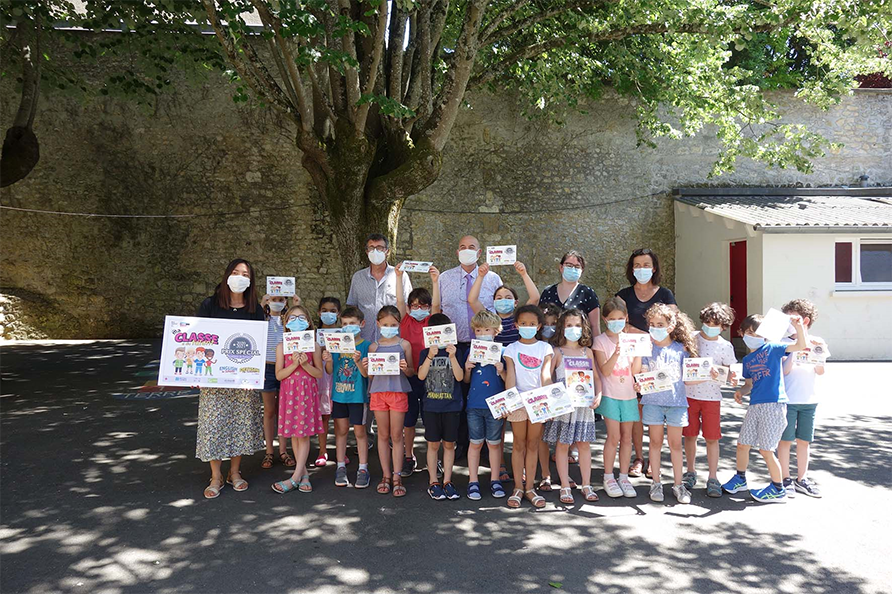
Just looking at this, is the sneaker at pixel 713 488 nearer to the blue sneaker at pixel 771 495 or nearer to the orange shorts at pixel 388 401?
the blue sneaker at pixel 771 495

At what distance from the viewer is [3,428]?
6.80 metres

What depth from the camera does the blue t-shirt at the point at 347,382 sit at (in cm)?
504

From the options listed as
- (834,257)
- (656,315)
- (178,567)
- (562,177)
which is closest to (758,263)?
(834,257)

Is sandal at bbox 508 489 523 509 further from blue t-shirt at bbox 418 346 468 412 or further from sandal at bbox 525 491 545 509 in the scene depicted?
blue t-shirt at bbox 418 346 468 412

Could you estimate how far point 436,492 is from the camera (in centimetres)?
473

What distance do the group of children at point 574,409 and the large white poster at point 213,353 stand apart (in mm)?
310

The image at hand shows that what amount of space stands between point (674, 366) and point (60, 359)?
37.4 feet

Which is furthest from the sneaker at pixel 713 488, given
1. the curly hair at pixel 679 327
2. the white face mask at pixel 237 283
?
the white face mask at pixel 237 283

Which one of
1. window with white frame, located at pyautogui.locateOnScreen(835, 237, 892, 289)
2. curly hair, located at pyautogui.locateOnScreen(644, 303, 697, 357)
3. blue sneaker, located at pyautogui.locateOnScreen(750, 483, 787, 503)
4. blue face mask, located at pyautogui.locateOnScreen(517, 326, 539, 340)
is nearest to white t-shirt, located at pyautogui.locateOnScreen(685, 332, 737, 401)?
curly hair, located at pyautogui.locateOnScreen(644, 303, 697, 357)

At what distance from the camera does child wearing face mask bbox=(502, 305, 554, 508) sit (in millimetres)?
4621

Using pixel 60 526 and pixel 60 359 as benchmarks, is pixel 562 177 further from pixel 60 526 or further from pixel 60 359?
pixel 60 526

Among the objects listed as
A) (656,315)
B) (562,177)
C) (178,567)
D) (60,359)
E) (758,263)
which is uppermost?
(562,177)

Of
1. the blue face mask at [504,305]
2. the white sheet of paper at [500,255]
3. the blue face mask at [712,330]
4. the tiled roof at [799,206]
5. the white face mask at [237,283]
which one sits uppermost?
the tiled roof at [799,206]

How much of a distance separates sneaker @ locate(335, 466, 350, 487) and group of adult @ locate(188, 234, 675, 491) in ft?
2.08
